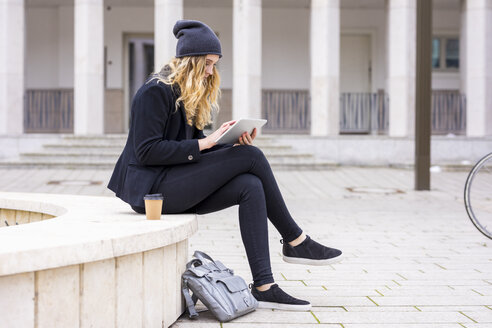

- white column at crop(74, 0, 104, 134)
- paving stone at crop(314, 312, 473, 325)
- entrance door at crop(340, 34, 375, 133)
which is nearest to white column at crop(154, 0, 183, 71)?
white column at crop(74, 0, 104, 134)

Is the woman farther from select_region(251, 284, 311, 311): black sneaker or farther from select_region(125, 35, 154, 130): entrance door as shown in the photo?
select_region(125, 35, 154, 130): entrance door

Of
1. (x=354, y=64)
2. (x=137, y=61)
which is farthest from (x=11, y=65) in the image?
(x=354, y=64)

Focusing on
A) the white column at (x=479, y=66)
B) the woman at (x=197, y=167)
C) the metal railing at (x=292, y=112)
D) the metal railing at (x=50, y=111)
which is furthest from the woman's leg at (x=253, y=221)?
the metal railing at (x=50, y=111)

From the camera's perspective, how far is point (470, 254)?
17.4 feet

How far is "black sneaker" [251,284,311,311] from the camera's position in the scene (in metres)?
3.55

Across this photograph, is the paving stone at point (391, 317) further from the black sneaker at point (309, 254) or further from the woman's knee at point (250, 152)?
Result: the woman's knee at point (250, 152)

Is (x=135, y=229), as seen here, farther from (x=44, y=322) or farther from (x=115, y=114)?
(x=115, y=114)

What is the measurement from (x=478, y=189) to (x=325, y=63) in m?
9.79

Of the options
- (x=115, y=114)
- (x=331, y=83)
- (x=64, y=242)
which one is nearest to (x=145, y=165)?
(x=64, y=242)

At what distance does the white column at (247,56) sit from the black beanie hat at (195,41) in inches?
435

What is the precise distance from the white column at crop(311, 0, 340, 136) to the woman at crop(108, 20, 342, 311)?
1146 cm

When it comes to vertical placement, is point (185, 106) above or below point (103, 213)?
above

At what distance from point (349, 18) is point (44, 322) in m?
17.9

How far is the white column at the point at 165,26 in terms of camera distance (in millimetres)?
14586
